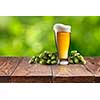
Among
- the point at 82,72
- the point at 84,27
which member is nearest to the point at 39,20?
the point at 84,27

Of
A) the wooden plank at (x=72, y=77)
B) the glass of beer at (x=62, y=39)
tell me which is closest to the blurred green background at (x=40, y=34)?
the glass of beer at (x=62, y=39)

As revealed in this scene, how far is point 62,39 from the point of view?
177cm

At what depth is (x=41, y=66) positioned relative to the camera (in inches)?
67.7

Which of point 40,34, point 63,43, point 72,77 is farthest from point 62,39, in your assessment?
point 40,34

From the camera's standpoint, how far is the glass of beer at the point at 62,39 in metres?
1.75

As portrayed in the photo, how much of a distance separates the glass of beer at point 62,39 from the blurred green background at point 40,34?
0.52m

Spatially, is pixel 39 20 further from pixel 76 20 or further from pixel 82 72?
pixel 82 72

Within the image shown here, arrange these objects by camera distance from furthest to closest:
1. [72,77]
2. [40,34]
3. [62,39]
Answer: [40,34] → [62,39] → [72,77]

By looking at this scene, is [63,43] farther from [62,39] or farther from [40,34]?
[40,34]

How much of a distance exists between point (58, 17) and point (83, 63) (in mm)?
560

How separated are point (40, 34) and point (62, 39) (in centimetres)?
57

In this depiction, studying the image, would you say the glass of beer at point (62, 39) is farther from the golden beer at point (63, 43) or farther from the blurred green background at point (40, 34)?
the blurred green background at point (40, 34)

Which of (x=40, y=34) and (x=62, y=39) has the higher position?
(x=62, y=39)

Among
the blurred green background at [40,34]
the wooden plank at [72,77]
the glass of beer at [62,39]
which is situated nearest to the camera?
the wooden plank at [72,77]
